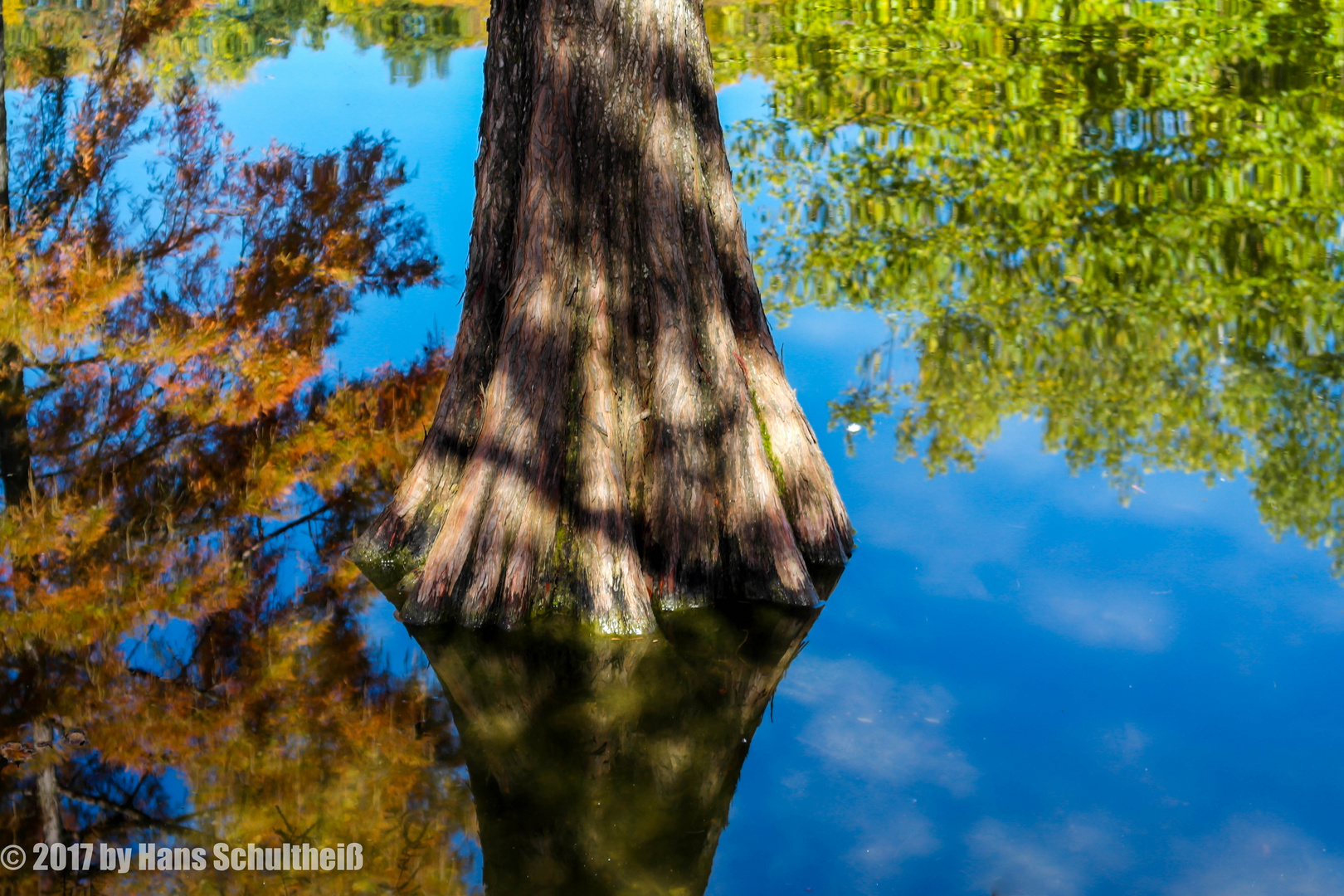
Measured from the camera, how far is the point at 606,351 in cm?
553

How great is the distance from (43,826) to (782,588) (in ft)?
10.1

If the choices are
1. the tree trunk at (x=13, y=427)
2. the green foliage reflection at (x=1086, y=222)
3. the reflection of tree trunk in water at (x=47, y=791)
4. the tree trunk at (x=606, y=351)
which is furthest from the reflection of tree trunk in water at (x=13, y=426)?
the green foliage reflection at (x=1086, y=222)

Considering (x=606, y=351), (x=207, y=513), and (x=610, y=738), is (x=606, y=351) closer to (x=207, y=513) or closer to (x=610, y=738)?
(x=610, y=738)

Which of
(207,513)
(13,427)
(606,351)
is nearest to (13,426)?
(13,427)

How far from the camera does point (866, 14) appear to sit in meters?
16.6

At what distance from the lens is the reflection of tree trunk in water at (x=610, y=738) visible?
4.28 m

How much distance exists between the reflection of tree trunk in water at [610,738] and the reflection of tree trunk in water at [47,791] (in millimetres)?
1465

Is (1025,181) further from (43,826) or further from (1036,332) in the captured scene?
(43,826)

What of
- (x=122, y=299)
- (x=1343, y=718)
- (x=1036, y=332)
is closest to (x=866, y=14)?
(x=1036, y=332)

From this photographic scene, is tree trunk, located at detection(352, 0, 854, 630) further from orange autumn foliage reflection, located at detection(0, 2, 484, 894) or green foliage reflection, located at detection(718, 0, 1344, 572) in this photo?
green foliage reflection, located at detection(718, 0, 1344, 572)

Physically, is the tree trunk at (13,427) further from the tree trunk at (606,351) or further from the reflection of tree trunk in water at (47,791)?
the tree trunk at (606,351)

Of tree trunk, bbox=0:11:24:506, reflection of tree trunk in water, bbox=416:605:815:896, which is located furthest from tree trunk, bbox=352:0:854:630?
tree trunk, bbox=0:11:24:506

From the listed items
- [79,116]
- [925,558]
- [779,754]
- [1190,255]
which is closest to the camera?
[779,754]

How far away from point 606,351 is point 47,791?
280 cm
